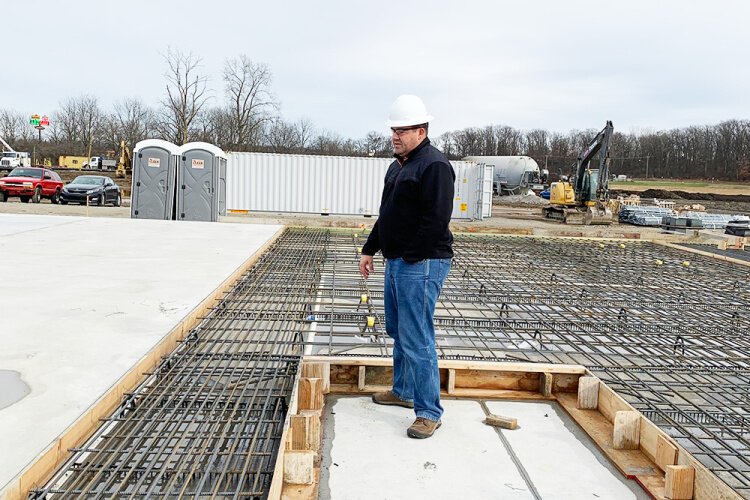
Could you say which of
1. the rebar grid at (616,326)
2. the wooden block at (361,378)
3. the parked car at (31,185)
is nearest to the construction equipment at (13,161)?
the parked car at (31,185)

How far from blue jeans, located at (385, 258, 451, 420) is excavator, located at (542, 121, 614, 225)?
18024 mm

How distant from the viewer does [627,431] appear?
298 centimetres

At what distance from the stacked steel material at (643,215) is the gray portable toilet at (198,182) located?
15422 millimetres

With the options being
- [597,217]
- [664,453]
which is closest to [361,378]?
[664,453]

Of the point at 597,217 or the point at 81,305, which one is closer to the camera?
the point at 81,305

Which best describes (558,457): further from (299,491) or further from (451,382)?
(299,491)

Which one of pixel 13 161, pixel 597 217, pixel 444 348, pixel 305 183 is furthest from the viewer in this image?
pixel 13 161

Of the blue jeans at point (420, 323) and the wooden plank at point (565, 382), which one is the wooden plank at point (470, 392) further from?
the blue jeans at point (420, 323)

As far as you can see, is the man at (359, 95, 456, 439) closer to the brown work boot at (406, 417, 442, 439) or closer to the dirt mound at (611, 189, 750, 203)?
the brown work boot at (406, 417, 442, 439)

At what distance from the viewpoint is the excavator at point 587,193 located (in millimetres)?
20062

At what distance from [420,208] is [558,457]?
1.39 meters

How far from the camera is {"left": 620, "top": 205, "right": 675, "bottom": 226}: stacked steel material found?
21.6m

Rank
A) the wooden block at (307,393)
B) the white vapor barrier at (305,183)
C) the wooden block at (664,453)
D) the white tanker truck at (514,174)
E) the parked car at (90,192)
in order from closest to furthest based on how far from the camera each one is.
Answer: the wooden block at (664,453)
the wooden block at (307,393)
the white vapor barrier at (305,183)
the parked car at (90,192)
the white tanker truck at (514,174)

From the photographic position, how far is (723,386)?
3.84 metres
